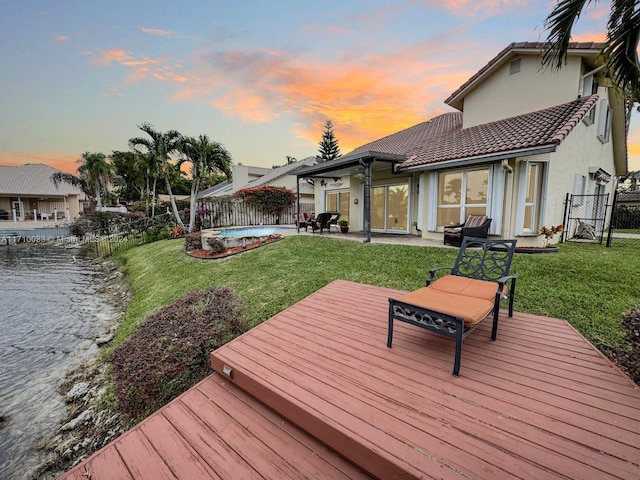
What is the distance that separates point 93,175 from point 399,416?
32877 mm

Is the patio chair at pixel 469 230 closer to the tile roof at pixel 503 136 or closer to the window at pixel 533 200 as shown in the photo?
the window at pixel 533 200

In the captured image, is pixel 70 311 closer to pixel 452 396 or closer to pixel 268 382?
pixel 268 382

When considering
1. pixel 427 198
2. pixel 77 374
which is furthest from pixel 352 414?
pixel 427 198

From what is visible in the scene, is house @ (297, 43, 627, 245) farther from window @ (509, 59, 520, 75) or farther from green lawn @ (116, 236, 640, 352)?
green lawn @ (116, 236, 640, 352)

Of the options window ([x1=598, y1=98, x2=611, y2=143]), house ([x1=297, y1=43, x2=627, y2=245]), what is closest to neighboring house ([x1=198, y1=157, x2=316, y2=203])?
house ([x1=297, y1=43, x2=627, y2=245])

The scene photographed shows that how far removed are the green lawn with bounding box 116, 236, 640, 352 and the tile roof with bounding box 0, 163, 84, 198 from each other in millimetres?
28885

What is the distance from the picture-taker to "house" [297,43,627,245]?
24.5 feet

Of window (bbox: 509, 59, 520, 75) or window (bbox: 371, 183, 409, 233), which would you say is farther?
window (bbox: 371, 183, 409, 233)

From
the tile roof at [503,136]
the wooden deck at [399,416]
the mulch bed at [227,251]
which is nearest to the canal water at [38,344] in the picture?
the wooden deck at [399,416]

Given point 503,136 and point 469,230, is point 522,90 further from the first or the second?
point 469,230

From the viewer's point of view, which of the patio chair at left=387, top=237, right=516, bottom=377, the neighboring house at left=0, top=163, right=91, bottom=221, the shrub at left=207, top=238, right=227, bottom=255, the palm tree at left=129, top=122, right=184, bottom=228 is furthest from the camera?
the neighboring house at left=0, top=163, right=91, bottom=221

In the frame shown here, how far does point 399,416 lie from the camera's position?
1.95 meters

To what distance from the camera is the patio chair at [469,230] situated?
24.2ft

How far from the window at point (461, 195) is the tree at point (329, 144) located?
94.9ft
